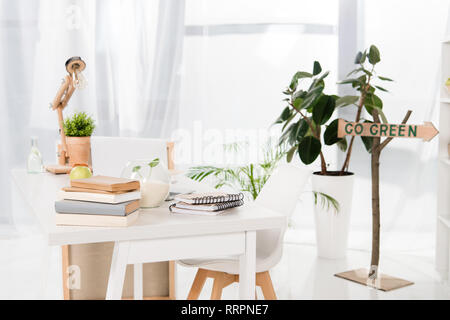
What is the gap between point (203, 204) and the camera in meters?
1.69

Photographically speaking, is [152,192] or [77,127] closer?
[152,192]

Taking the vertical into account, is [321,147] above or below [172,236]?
above

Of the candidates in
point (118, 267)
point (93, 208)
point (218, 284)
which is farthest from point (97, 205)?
point (218, 284)

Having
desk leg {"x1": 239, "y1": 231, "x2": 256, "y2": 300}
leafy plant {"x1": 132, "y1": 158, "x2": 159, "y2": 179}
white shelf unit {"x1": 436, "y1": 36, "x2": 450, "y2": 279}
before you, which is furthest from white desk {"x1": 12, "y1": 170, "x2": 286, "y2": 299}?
white shelf unit {"x1": 436, "y1": 36, "x2": 450, "y2": 279}

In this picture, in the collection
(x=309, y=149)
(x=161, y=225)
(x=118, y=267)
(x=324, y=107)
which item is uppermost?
(x=324, y=107)

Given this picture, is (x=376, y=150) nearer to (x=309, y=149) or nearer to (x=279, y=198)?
(x=309, y=149)

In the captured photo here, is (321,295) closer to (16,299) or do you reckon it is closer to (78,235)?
(16,299)

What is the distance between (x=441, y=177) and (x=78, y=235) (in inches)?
94.8

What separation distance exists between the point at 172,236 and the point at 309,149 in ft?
5.83

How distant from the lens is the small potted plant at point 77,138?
104 inches

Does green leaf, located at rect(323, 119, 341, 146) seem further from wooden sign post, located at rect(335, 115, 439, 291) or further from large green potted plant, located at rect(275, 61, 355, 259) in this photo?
wooden sign post, located at rect(335, 115, 439, 291)

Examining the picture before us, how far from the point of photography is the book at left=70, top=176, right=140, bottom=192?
5.06 feet
